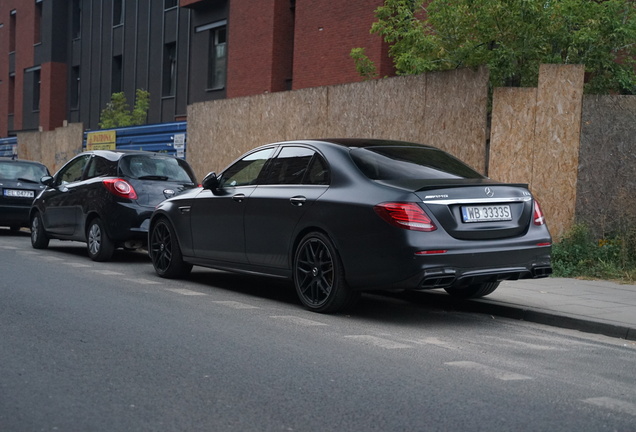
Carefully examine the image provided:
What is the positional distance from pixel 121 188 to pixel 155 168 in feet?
2.23

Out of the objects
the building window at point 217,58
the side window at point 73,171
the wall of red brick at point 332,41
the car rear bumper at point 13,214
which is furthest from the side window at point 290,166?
the building window at point 217,58

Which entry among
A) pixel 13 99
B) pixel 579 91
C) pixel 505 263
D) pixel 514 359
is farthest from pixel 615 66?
pixel 13 99

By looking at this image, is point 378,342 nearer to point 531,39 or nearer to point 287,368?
point 287,368

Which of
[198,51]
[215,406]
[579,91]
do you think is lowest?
[215,406]

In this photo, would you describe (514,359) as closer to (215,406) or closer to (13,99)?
(215,406)

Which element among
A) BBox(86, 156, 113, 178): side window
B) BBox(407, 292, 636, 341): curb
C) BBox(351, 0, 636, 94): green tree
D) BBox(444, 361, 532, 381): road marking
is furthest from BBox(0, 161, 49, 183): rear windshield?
BBox(444, 361, 532, 381): road marking

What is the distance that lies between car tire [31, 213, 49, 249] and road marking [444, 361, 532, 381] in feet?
31.6

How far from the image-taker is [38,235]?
13953 mm

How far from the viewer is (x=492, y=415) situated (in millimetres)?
4527

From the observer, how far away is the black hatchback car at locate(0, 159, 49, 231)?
658 inches

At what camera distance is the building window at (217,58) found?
27.0 meters

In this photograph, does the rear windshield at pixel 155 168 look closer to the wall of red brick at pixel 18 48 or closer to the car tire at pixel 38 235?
the car tire at pixel 38 235

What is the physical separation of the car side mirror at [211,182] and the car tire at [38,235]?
18.2ft

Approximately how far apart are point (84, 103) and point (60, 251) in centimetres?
2430
